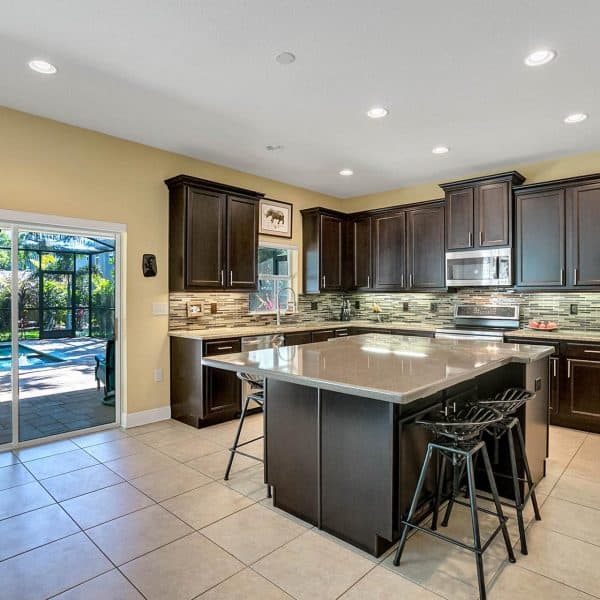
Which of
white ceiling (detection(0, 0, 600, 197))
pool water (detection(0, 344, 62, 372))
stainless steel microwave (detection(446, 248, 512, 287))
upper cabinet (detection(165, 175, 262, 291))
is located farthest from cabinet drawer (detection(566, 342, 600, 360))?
pool water (detection(0, 344, 62, 372))

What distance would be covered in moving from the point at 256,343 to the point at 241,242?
3.83 ft

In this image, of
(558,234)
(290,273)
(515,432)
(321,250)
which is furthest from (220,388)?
(558,234)

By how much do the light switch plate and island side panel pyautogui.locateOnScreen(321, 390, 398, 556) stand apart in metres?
2.70

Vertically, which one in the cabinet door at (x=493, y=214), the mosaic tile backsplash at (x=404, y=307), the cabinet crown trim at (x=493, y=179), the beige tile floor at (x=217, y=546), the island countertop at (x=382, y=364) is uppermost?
the cabinet crown trim at (x=493, y=179)

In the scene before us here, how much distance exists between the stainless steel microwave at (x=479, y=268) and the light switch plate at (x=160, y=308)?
10.9 ft

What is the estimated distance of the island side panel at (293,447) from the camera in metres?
2.40

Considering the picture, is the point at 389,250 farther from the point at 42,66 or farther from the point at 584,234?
the point at 42,66

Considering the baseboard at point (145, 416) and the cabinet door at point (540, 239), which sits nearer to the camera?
the baseboard at point (145, 416)

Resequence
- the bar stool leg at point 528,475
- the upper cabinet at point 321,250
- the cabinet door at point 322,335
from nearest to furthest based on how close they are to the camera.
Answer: the bar stool leg at point 528,475 → the cabinet door at point 322,335 → the upper cabinet at point 321,250

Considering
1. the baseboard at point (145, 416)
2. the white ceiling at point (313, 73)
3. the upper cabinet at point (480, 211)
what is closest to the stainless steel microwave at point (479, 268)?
the upper cabinet at point (480, 211)

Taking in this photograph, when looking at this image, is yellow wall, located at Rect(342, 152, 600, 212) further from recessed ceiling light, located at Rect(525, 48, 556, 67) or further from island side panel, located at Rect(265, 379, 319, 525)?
island side panel, located at Rect(265, 379, 319, 525)

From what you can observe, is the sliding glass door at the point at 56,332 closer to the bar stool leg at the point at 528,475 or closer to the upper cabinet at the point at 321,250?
the upper cabinet at the point at 321,250

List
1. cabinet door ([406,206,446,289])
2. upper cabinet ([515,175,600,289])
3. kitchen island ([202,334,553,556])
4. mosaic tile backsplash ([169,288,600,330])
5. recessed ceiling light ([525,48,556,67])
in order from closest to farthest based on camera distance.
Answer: kitchen island ([202,334,553,556]), recessed ceiling light ([525,48,556,67]), upper cabinet ([515,175,600,289]), mosaic tile backsplash ([169,288,600,330]), cabinet door ([406,206,446,289])

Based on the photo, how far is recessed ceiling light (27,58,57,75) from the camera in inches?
110
